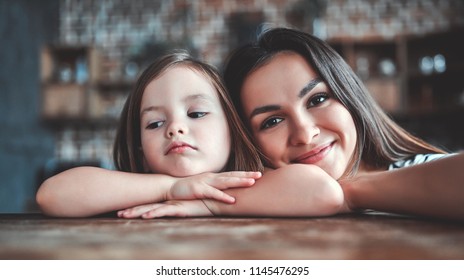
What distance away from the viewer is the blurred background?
2398 mm

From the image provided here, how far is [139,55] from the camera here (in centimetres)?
274

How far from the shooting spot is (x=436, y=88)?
8.25ft

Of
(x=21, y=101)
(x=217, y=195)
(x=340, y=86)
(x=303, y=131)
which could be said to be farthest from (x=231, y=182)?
(x=21, y=101)

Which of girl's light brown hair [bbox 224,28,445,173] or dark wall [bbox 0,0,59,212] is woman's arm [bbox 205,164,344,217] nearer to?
girl's light brown hair [bbox 224,28,445,173]

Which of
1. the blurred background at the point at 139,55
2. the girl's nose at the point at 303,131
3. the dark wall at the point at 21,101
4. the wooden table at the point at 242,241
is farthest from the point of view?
the blurred background at the point at 139,55

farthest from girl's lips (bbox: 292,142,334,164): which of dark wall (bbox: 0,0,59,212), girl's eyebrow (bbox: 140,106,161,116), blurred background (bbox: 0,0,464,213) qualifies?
blurred background (bbox: 0,0,464,213)

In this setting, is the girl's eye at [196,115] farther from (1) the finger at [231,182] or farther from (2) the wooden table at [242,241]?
(2) the wooden table at [242,241]

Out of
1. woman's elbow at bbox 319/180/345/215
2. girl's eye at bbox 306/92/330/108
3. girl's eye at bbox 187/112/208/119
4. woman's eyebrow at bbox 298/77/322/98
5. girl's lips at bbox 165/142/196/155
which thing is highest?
woman's eyebrow at bbox 298/77/322/98

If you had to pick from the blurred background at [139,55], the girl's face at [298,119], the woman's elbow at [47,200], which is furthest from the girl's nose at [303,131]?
the blurred background at [139,55]

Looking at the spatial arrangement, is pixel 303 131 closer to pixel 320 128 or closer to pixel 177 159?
pixel 320 128

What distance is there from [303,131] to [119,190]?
0.84 ft

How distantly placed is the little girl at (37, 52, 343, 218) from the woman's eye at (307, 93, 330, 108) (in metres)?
0.11

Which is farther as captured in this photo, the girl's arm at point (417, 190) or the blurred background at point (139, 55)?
the blurred background at point (139, 55)

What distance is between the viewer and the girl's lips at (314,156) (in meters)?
0.61
